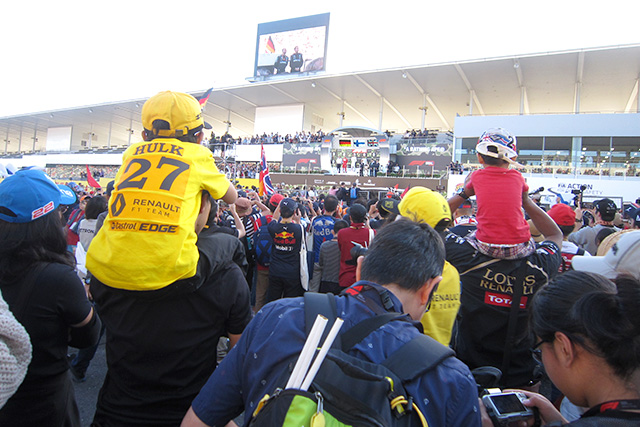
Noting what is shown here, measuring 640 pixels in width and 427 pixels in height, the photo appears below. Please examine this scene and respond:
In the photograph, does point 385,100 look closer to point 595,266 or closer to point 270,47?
point 270,47

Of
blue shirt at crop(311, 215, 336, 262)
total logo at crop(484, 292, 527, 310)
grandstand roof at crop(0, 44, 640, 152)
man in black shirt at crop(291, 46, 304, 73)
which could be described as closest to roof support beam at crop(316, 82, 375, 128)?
grandstand roof at crop(0, 44, 640, 152)

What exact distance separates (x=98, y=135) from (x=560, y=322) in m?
58.8

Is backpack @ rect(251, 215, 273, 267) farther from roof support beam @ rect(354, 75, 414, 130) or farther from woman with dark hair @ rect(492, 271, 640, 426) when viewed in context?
roof support beam @ rect(354, 75, 414, 130)

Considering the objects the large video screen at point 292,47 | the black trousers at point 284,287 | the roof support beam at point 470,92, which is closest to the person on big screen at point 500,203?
the black trousers at point 284,287

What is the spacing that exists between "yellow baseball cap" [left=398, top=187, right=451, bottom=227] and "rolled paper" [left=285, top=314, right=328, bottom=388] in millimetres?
1507

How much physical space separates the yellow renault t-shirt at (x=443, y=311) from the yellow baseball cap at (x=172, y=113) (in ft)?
5.12

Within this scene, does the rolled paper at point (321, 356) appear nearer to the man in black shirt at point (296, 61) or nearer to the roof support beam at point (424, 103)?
the roof support beam at point (424, 103)

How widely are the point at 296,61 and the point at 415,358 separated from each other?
119 feet

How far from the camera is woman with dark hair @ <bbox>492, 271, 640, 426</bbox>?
1014 millimetres

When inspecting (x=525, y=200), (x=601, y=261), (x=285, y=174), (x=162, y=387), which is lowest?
(x=162, y=387)

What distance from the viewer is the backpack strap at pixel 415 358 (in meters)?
0.89

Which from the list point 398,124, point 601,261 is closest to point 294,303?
point 601,261

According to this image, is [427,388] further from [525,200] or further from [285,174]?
[285,174]

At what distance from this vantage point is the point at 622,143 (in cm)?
2070
